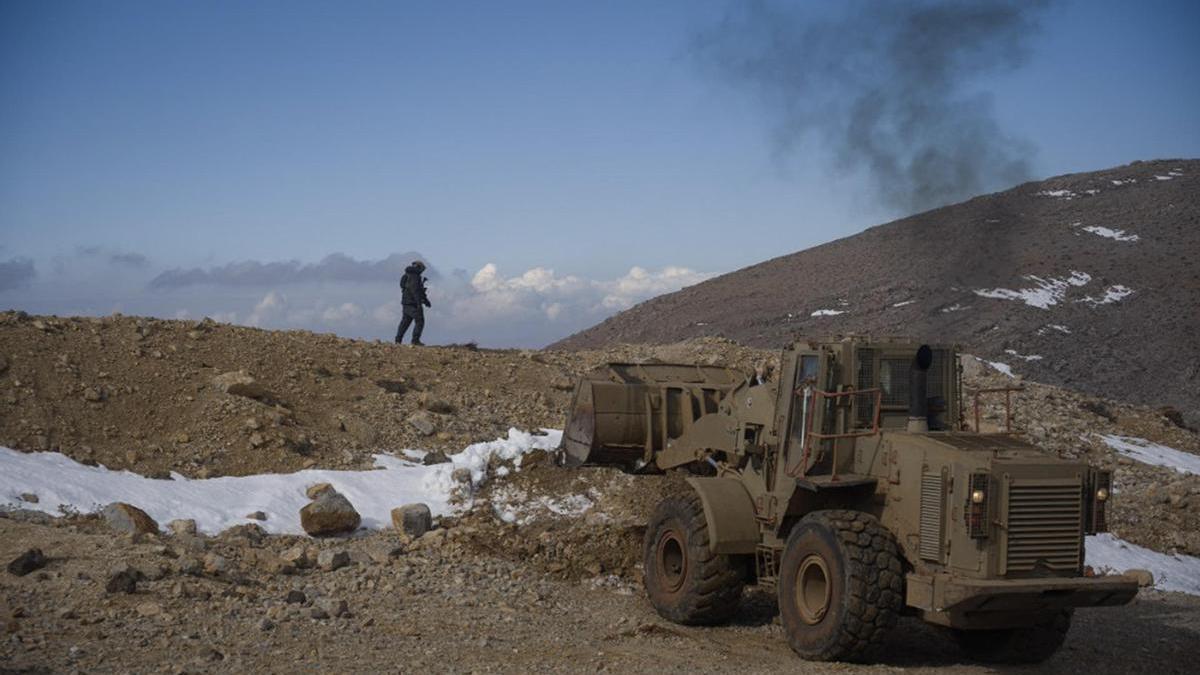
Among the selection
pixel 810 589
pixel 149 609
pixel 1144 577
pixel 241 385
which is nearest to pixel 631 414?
pixel 810 589

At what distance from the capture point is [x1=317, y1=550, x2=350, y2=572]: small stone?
1134 cm

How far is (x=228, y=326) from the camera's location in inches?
759

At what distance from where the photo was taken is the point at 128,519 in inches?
464

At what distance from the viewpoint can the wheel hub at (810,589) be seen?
360 inches

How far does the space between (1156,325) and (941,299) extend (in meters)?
7.35

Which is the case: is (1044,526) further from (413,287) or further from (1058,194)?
(1058,194)

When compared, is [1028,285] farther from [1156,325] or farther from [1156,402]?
[1156,402]

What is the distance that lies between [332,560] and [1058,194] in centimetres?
5365

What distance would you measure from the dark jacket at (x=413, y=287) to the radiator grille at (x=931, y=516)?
1451 centimetres

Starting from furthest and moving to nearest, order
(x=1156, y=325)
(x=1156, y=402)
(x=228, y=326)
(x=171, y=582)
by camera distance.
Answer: (x=1156, y=325), (x=1156, y=402), (x=228, y=326), (x=171, y=582)

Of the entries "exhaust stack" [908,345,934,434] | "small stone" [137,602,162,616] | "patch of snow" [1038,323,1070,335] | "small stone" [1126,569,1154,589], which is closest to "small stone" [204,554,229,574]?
"small stone" [137,602,162,616]

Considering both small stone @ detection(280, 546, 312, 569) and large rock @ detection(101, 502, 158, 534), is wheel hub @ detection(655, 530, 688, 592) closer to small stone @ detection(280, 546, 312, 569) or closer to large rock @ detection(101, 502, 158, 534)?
small stone @ detection(280, 546, 312, 569)

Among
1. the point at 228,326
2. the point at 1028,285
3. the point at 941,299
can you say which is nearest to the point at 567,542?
the point at 228,326

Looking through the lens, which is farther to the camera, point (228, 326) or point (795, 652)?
point (228, 326)
